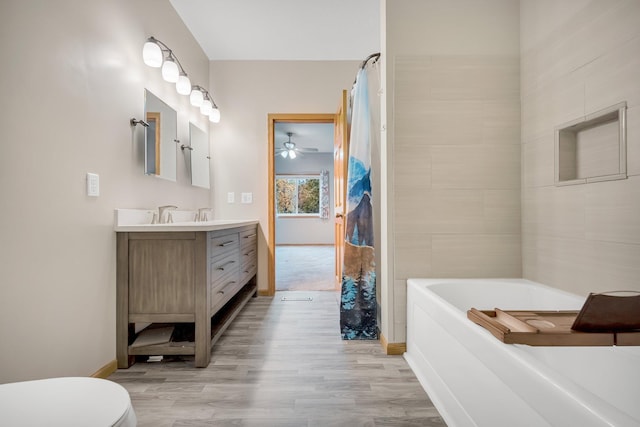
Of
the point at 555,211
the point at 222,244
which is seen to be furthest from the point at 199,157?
the point at 555,211

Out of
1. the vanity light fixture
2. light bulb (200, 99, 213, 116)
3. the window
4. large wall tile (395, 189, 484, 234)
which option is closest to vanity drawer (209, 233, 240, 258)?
large wall tile (395, 189, 484, 234)

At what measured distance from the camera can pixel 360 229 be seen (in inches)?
96.4

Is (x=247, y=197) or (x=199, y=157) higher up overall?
(x=199, y=157)

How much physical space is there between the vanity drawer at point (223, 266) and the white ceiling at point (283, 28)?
2.04 m

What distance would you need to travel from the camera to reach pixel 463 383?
50.6 inches

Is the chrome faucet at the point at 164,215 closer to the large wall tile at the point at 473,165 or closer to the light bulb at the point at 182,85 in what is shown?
the light bulb at the point at 182,85

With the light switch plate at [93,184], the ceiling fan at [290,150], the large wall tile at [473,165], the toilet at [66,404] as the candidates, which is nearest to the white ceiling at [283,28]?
the large wall tile at [473,165]

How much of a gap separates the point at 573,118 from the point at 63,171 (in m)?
2.42

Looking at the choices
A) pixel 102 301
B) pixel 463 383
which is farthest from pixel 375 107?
pixel 102 301

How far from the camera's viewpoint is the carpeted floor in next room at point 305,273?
409cm

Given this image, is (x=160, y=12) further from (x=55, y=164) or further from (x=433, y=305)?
(x=433, y=305)

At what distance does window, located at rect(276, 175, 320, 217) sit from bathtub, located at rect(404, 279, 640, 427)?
24.8 ft

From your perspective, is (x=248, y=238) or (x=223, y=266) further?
(x=248, y=238)

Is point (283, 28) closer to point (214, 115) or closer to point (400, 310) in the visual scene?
point (214, 115)
